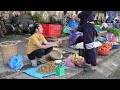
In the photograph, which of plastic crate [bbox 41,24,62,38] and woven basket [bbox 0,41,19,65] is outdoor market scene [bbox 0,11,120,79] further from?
plastic crate [bbox 41,24,62,38]

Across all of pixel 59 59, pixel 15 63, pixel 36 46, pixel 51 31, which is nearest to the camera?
pixel 15 63

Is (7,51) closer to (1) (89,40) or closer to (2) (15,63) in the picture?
(2) (15,63)

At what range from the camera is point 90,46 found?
5.98 metres

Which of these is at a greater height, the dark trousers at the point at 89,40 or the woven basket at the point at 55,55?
the dark trousers at the point at 89,40

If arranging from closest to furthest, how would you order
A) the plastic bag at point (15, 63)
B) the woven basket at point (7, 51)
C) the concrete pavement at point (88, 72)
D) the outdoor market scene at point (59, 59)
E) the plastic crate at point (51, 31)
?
1. the concrete pavement at point (88, 72)
2. the outdoor market scene at point (59, 59)
3. the plastic bag at point (15, 63)
4. the woven basket at point (7, 51)
5. the plastic crate at point (51, 31)

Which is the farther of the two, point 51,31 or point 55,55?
point 51,31

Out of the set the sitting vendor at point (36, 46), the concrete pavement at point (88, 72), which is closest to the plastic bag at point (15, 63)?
the concrete pavement at point (88, 72)

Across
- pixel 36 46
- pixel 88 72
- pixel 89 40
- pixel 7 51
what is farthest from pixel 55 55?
pixel 7 51

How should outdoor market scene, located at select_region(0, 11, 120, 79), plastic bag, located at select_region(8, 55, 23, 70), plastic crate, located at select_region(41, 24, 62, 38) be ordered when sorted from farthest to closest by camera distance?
plastic crate, located at select_region(41, 24, 62, 38) → plastic bag, located at select_region(8, 55, 23, 70) → outdoor market scene, located at select_region(0, 11, 120, 79)

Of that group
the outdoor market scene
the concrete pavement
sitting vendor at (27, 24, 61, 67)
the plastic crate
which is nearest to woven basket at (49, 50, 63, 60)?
the outdoor market scene

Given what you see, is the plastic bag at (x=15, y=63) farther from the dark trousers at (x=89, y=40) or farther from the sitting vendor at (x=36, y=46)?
the dark trousers at (x=89, y=40)

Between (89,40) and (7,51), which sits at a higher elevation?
(89,40)
